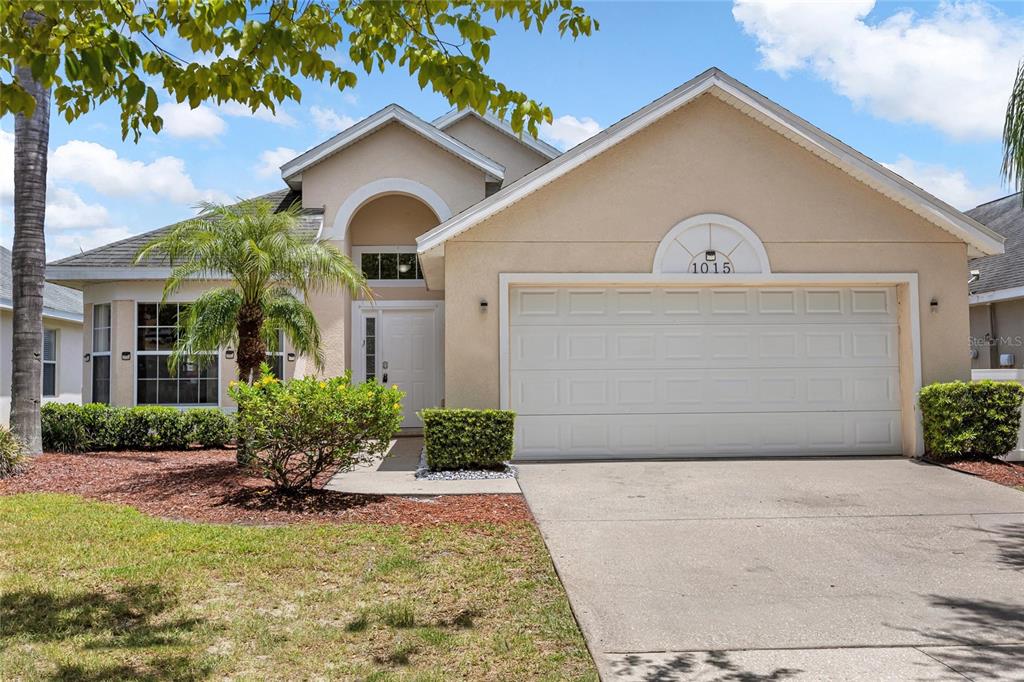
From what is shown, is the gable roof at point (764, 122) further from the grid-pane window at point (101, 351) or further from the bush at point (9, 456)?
the grid-pane window at point (101, 351)

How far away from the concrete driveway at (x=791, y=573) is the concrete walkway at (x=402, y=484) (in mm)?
409

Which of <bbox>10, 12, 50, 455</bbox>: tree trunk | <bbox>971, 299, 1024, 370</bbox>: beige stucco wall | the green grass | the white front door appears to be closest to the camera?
the green grass

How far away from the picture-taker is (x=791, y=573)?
5.77 m

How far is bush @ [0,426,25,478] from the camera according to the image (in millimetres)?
9803

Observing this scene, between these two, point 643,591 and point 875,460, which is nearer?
point 643,591

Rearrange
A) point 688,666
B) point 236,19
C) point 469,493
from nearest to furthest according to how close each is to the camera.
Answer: point 688,666
point 236,19
point 469,493

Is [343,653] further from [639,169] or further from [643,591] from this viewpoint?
[639,169]

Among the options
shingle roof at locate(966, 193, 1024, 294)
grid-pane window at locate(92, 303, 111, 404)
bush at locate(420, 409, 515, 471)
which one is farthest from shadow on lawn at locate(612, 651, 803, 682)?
shingle roof at locate(966, 193, 1024, 294)

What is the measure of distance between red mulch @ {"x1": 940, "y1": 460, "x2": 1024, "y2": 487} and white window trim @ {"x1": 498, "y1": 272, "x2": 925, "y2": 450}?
805mm

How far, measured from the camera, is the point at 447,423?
400 inches

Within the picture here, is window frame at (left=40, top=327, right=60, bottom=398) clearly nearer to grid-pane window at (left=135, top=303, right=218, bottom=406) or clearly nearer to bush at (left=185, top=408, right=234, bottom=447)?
grid-pane window at (left=135, top=303, right=218, bottom=406)

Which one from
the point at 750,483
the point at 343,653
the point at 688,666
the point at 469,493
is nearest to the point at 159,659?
the point at 343,653

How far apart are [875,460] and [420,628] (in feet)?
29.2

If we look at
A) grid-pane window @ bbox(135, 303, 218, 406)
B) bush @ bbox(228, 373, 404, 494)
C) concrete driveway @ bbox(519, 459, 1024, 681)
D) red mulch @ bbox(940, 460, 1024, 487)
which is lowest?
concrete driveway @ bbox(519, 459, 1024, 681)
